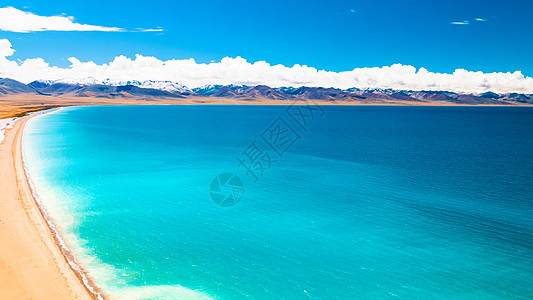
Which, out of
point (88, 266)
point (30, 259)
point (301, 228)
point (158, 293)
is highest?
point (301, 228)

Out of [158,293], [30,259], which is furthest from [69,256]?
[158,293]

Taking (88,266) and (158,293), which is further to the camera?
(88,266)

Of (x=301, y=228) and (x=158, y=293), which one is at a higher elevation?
(x=301, y=228)

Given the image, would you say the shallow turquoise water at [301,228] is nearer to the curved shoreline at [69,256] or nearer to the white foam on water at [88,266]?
the white foam on water at [88,266]

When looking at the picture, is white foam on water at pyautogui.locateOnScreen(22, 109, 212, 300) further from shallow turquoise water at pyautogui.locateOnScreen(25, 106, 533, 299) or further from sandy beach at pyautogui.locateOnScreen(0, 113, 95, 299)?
sandy beach at pyautogui.locateOnScreen(0, 113, 95, 299)

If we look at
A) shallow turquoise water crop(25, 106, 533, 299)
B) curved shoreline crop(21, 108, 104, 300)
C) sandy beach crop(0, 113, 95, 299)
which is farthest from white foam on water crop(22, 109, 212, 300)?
sandy beach crop(0, 113, 95, 299)

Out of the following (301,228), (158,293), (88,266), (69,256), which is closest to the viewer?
(158,293)

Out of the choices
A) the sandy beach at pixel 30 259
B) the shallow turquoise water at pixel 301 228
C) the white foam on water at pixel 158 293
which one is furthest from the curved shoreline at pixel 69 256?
the white foam on water at pixel 158 293

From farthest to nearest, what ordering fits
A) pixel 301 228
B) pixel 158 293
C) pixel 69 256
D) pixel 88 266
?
pixel 301 228 < pixel 69 256 < pixel 88 266 < pixel 158 293

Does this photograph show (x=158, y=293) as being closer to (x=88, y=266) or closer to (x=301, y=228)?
(x=88, y=266)
